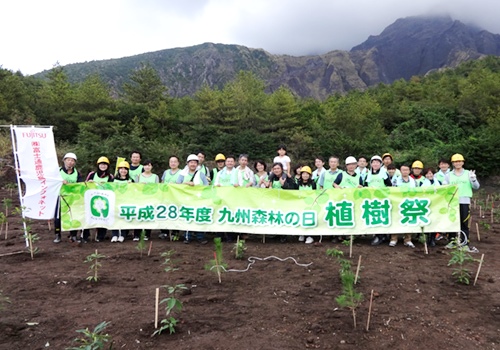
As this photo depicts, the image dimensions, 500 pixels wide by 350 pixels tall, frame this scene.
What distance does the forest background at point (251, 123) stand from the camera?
22047 millimetres

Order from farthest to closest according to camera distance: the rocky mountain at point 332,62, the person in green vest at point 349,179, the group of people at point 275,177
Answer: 1. the rocky mountain at point 332,62
2. the person in green vest at point 349,179
3. the group of people at point 275,177

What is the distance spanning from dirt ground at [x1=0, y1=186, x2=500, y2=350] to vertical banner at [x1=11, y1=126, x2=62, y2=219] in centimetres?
78

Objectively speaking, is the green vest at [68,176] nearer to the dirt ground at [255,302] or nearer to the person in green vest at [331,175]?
the dirt ground at [255,302]

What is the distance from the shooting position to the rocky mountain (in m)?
104

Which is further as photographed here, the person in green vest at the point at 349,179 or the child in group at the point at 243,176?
the child in group at the point at 243,176

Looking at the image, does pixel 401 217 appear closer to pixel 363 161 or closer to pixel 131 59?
pixel 363 161

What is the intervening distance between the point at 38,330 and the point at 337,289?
3.30m

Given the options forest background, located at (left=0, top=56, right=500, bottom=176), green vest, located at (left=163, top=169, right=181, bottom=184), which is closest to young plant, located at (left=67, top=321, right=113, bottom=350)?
green vest, located at (left=163, top=169, right=181, bottom=184)

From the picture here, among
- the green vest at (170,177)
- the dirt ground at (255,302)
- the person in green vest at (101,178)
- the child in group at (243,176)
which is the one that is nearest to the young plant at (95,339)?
the dirt ground at (255,302)

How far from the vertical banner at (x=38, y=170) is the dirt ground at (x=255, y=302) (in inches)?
30.8

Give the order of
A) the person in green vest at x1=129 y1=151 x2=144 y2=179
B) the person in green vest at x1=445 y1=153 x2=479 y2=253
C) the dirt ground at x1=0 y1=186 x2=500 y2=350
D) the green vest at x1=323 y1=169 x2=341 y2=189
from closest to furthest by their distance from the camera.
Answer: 1. the dirt ground at x1=0 y1=186 x2=500 y2=350
2. the person in green vest at x1=445 y1=153 x2=479 y2=253
3. the green vest at x1=323 y1=169 x2=341 y2=189
4. the person in green vest at x1=129 y1=151 x2=144 y2=179

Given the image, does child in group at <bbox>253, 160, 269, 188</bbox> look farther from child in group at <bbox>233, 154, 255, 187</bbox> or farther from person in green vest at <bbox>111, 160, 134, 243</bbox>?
person in green vest at <bbox>111, 160, 134, 243</bbox>

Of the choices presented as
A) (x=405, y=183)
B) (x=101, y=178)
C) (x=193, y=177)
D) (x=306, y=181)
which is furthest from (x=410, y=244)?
(x=101, y=178)

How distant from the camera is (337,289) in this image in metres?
4.59
